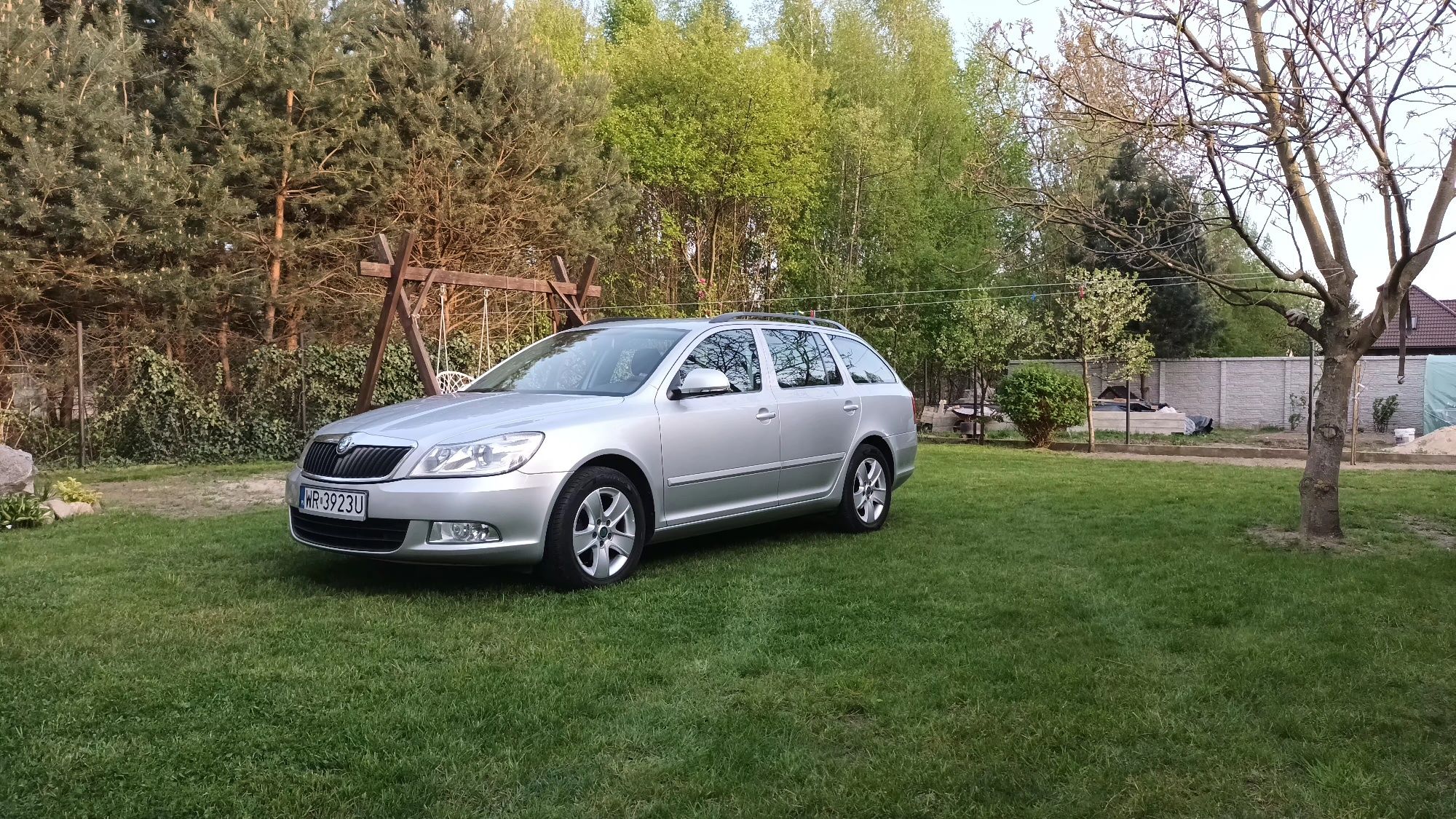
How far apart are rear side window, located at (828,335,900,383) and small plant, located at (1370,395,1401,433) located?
2119 cm

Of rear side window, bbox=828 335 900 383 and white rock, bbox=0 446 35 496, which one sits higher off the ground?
rear side window, bbox=828 335 900 383

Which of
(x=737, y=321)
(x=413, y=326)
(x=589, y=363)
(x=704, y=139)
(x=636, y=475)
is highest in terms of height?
(x=704, y=139)

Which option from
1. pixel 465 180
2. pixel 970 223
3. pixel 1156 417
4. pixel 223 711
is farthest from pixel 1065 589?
pixel 970 223

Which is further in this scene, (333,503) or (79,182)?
Result: (79,182)

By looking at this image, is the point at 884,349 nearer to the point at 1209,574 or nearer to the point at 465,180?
the point at 465,180

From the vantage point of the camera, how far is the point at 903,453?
24.6 ft

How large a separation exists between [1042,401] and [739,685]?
13.7m

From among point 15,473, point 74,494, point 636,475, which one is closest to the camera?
point 636,475

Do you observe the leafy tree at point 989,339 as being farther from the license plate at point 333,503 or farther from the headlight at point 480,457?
the license plate at point 333,503

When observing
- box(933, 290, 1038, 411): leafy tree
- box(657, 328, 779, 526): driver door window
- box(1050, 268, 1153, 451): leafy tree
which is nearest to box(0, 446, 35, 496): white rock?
box(657, 328, 779, 526): driver door window

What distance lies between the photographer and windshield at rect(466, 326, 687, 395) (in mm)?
5844

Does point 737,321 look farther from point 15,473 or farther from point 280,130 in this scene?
point 280,130

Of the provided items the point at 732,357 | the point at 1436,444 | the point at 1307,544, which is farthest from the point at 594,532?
the point at 1436,444

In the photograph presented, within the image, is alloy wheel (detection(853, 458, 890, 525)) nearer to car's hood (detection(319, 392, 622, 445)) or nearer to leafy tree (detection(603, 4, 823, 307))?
car's hood (detection(319, 392, 622, 445))
